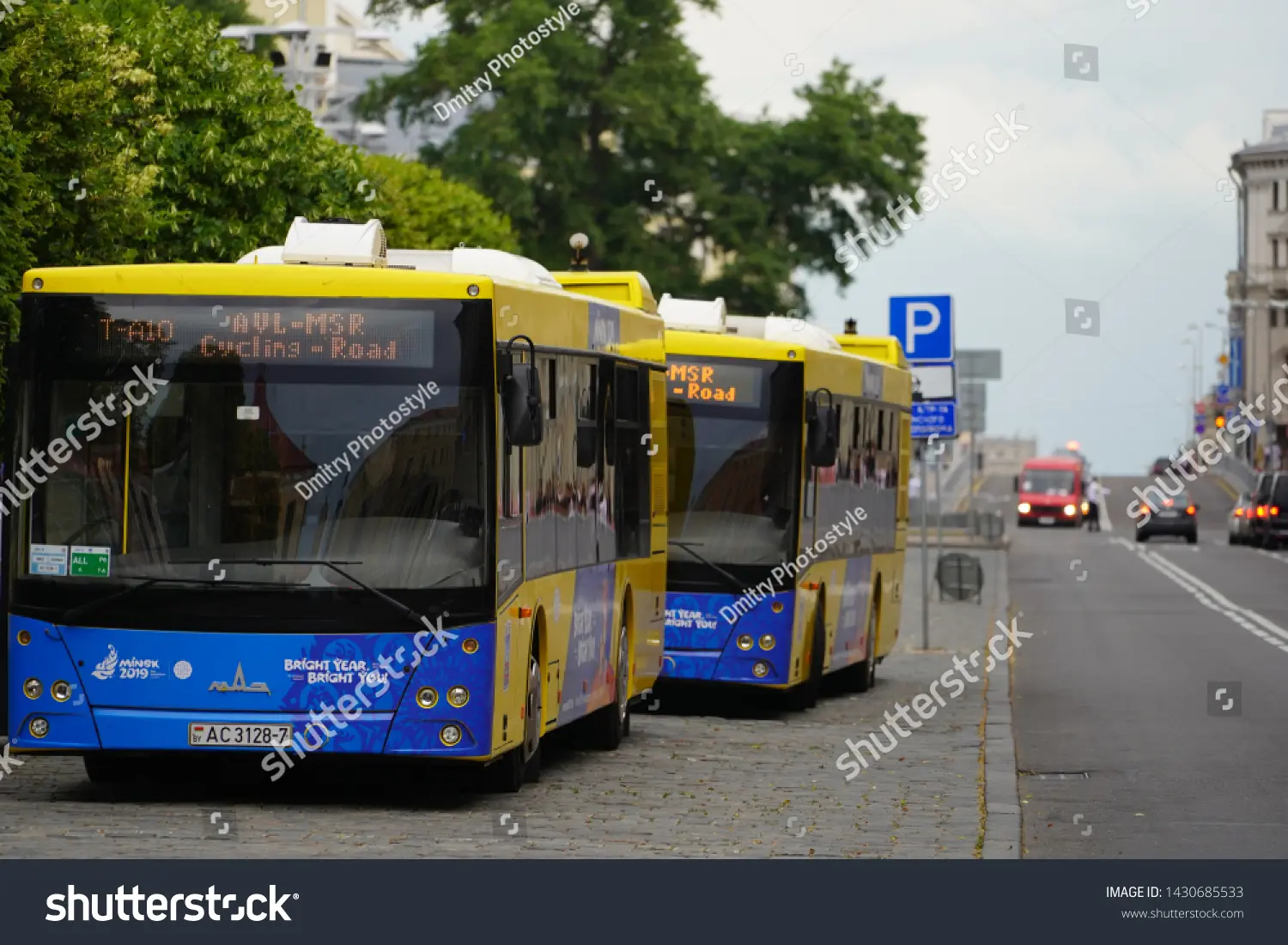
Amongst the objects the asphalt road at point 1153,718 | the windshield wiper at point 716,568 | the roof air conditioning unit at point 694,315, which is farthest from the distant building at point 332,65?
the windshield wiper at point 716,568

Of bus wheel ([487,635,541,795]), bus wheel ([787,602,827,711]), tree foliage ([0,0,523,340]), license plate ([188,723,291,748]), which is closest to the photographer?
license plate ([188,723,291,748])

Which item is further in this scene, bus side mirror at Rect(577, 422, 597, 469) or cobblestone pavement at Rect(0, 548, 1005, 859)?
bus side mirror at Rect(577, 422, 597, 469)

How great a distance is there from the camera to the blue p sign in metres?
28.7

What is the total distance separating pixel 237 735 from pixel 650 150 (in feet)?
154

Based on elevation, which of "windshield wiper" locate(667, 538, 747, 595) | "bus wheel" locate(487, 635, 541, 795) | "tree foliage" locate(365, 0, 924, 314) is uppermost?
"tree foliage" locate(365, 0, 924, 314)

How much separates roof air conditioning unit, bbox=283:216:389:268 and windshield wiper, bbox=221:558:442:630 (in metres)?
1.82

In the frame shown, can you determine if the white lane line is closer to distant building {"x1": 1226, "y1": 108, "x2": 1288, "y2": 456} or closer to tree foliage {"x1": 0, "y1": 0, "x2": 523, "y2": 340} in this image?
tree foliage {"x1": 0, "y1": 0, "x2": 523, "y2": 340}

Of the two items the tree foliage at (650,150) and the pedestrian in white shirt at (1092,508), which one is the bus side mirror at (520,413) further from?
the pedestrian in white shirt at (1092,508)

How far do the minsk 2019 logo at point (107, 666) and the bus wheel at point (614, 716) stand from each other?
4546mm

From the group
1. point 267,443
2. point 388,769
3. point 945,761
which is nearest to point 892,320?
point 945,761

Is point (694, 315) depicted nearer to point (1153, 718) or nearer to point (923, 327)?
point (1153, 718)

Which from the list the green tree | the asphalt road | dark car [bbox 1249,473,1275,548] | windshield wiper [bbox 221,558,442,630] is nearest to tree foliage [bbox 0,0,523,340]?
the green tree

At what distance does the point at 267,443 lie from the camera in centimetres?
1283
